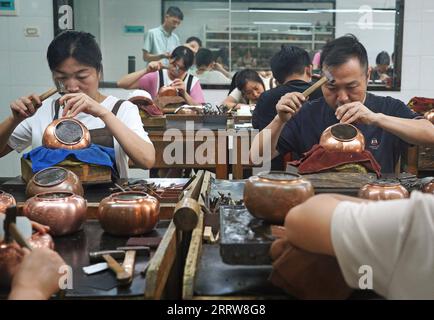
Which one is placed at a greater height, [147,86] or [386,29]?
[386,29]

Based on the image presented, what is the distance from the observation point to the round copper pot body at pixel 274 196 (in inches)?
51.3

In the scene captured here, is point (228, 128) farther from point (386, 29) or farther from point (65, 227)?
point (386, 29)

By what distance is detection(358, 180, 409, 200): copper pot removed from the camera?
156 centimetres

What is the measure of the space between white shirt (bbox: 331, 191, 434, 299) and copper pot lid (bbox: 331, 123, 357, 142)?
1183 mm

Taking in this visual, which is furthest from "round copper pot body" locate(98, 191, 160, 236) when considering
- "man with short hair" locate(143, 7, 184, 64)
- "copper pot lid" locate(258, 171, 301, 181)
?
"man with short hair" locate(143, 7, 184, 64)

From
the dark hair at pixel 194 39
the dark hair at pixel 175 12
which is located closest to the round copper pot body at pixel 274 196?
the dark hair at pixel 175 12

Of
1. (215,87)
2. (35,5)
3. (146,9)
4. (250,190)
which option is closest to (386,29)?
(215,87)

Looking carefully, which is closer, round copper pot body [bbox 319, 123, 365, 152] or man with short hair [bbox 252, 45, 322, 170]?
round copper pot body [bbox 319, 123, 365, 152]

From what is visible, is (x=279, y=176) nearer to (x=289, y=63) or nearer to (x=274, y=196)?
(x=274, y=196)

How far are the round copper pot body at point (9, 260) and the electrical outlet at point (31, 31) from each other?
17.2ft

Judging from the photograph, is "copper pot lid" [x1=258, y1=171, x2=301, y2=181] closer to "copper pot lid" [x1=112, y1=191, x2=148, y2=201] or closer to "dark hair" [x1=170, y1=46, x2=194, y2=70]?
"copper pot lid" [x1=112, y1=191, x2=148, y2=201]

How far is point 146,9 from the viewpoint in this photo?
6.61 m
